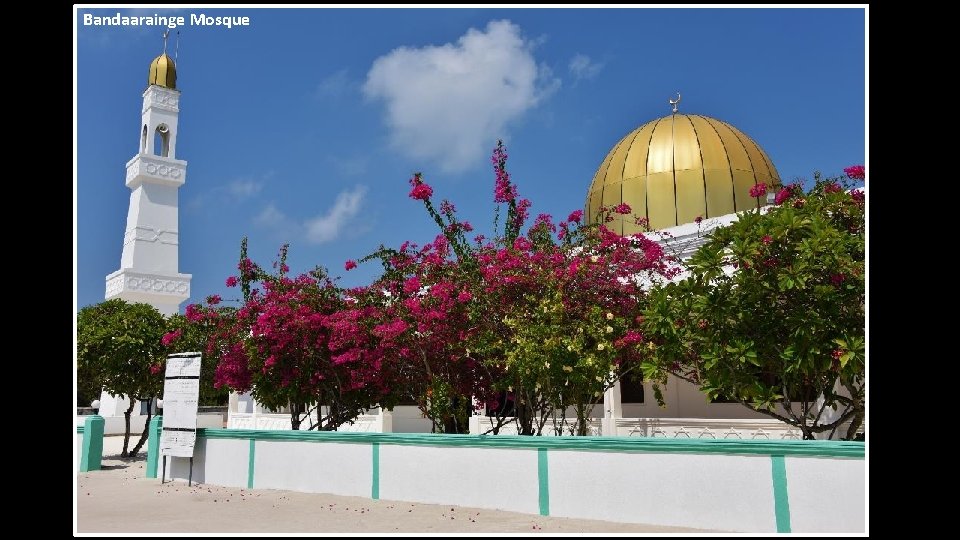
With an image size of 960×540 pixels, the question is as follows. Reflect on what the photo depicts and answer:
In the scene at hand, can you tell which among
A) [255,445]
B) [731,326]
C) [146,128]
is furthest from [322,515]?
[146,128]

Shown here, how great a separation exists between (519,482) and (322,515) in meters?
2.40

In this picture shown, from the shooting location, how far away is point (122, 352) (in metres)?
19.1

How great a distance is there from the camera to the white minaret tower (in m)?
39.1

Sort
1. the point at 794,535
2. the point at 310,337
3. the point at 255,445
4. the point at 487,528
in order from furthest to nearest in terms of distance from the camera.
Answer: the point at 310,337 → the point at 255,445 → the point at 487,528 → the point at 794,535

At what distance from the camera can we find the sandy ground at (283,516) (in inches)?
347

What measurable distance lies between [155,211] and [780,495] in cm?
3767

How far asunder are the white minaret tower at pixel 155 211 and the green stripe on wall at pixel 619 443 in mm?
29747

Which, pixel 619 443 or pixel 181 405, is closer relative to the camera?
pixel 619 443

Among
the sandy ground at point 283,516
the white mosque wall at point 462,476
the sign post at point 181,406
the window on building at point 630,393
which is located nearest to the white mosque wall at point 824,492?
the sandy ground at point 283,516

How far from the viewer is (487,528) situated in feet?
28.8

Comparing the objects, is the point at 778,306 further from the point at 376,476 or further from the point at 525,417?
the point at 376,476

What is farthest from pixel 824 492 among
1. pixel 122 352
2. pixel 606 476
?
pixel 122 352

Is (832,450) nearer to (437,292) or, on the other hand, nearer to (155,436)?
(437,292)

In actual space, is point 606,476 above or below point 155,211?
below
